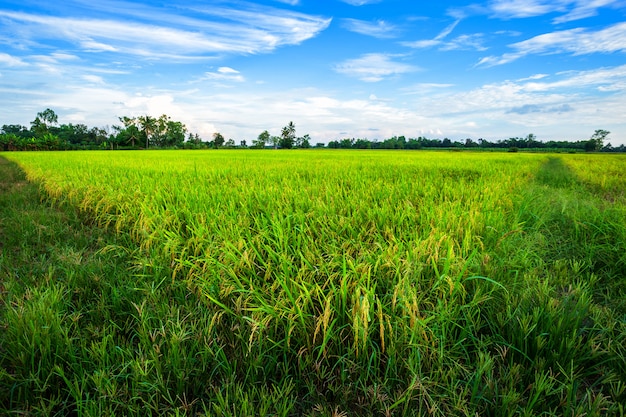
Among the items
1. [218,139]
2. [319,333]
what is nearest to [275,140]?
[218,139]

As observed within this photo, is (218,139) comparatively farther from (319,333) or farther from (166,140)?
(319,333)

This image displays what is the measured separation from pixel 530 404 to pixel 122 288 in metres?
2.00

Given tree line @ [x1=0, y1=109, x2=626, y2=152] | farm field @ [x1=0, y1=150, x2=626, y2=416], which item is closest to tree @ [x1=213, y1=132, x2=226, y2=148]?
tree line @ [x1=0, y1=109, x2=626, y2=152]

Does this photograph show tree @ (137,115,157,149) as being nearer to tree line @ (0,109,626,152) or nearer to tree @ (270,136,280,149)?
tree line @ (0,109,626,152)

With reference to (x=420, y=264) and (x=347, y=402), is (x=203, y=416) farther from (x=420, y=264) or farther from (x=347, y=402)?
(x=420, y=264)

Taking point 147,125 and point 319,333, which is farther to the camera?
point 147,125

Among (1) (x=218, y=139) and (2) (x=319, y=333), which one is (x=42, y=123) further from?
(2) (x=319, y=333)

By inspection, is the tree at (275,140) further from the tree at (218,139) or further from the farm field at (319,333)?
the farm field at (319,333)

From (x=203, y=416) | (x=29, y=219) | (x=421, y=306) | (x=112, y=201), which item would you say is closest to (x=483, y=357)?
(x=421, y=306)

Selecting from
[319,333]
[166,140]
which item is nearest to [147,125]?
[166,140]

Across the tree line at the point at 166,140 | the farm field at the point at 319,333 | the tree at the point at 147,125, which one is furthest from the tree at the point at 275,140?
the farm field at the point at 319,333

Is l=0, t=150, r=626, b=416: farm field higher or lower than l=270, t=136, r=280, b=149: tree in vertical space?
lower

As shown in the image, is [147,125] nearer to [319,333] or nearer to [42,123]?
[42,123]

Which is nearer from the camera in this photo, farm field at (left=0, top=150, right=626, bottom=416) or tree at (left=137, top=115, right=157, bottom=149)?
farm field at (left=0, top=150, right=626, bottom=416)
